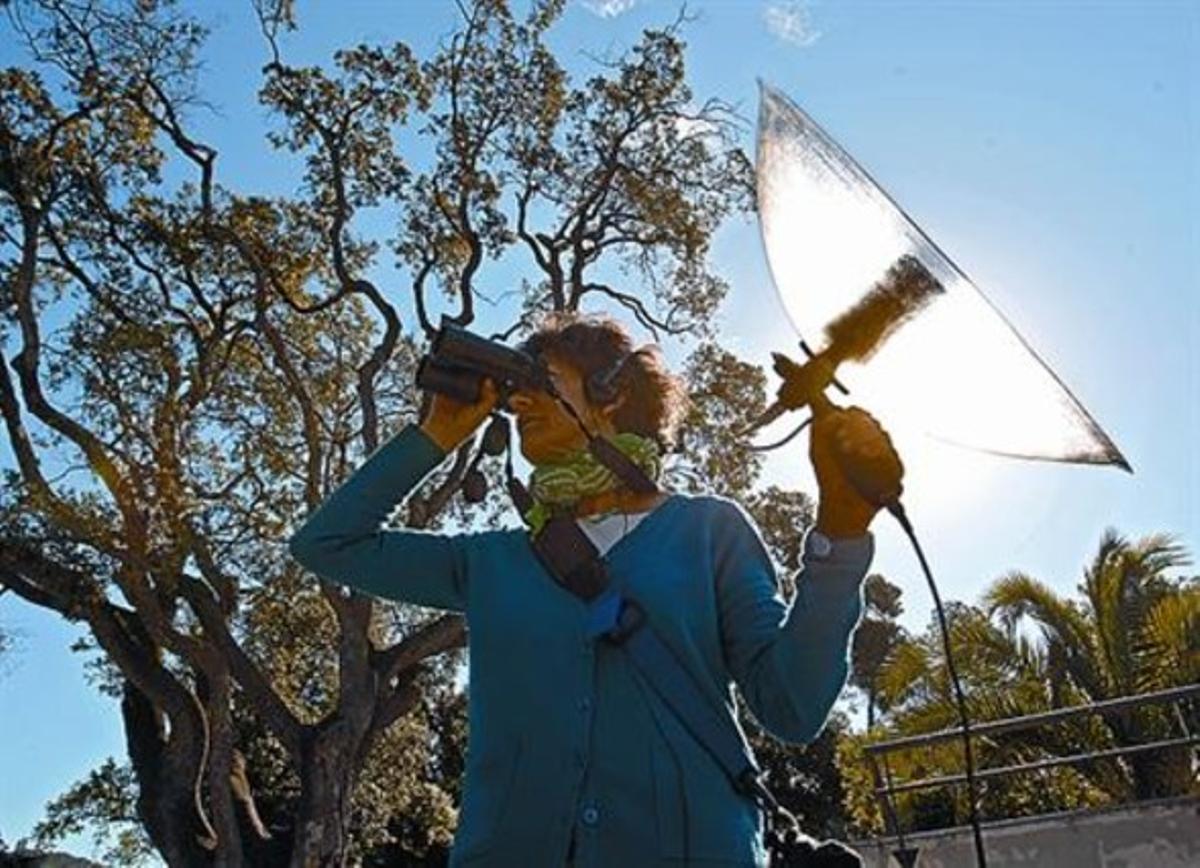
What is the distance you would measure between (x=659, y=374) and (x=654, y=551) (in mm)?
345

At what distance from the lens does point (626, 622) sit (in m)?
1.38

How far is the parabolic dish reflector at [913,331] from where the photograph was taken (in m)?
1.42

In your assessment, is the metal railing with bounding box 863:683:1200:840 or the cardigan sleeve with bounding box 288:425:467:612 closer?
the cardigan sleeve with bounding box 288:425:467:612

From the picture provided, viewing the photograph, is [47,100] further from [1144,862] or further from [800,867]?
[800,867]

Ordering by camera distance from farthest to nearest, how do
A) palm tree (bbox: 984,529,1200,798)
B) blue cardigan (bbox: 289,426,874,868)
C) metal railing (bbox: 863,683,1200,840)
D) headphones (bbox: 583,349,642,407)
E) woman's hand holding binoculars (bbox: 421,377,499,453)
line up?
palm tree (bbox: 984,529,1200,798)
metal railing (bbox: 863,683,1200,840)
headphones (bbox: 583,349,642,407)
woman's hand holding binoculars (bbox: 421,377,499,453)
blue cardigan (bbox: 289,426,874,868)

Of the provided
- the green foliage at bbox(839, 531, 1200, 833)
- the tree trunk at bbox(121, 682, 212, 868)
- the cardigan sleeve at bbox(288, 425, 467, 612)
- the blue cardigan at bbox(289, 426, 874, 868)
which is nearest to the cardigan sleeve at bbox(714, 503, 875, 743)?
the blue cardigan at bbox(289, 426, 874, 868)

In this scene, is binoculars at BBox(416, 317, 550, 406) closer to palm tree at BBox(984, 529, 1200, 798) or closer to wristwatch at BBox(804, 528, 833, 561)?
wristwatch at BBox(804, 528, 833, 561)

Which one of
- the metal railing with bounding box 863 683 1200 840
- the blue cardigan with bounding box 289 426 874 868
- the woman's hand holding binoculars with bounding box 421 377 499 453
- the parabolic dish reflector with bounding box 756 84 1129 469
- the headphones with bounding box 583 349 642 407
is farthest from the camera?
the metal railing with bounding box 863 683 1200 840

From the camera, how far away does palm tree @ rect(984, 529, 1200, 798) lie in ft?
29.5

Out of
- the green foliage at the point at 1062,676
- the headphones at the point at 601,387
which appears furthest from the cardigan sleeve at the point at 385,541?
the green foliage at the point at 1062,676

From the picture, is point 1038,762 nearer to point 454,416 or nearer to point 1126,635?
point 1126,635

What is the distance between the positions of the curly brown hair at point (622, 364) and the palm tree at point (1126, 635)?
8211 mm

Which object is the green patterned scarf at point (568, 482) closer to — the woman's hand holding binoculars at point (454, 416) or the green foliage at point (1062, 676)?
the woman's hand holding binoculars at point (454, 416)

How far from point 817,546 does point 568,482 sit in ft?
1.15
